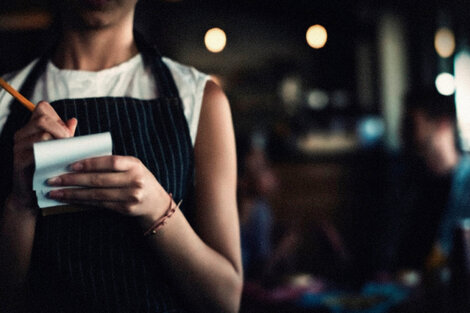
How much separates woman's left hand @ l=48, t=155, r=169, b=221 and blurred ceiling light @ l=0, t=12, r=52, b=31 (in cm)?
396

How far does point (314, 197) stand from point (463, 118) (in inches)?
82.4

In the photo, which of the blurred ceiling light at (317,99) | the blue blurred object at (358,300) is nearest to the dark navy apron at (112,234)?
the blue blurred object at (358,300)

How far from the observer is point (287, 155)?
16.9 ft

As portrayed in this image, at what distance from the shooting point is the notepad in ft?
2.24

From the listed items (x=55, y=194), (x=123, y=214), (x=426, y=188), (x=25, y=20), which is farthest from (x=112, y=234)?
(x=25, y=20)

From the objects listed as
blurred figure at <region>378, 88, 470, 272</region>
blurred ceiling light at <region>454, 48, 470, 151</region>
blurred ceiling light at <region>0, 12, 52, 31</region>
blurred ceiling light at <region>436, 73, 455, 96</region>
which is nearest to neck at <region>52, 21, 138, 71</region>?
blurred figure at <region>378, 88, 470, 272</region>

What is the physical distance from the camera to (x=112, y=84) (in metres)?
1.01

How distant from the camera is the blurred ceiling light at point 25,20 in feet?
13.8

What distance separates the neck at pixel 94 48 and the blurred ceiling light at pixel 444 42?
17.4 ft

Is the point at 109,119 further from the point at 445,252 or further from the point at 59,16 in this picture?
Result: the point at 445,252

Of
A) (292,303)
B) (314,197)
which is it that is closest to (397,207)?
(292,303)

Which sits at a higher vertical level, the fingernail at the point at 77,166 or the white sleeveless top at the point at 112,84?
the white sleeveless top at the point at 112,84

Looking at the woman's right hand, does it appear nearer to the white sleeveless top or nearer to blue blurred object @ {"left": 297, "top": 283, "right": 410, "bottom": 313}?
the white sleeveless top

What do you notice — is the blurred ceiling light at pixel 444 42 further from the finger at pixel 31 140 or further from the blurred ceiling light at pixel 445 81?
the finger at pixel 31 140
